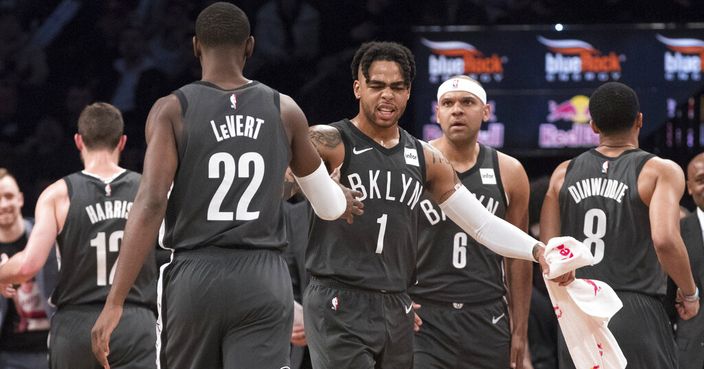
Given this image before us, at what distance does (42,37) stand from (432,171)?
8.22 meters

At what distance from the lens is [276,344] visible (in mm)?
4152

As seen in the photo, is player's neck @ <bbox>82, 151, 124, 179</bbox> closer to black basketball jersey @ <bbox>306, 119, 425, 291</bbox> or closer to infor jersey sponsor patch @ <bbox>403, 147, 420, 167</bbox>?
black basketball jersey @ <bbox>306, 119, 425, 291</bbox>

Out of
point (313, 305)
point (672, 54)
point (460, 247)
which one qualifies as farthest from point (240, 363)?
point (672, 54)

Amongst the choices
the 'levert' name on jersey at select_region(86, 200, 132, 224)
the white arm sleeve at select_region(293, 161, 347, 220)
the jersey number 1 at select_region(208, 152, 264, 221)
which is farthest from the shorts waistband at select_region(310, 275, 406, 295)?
the 'levert' name on jersey at select_region(86, 200, 132, 224)

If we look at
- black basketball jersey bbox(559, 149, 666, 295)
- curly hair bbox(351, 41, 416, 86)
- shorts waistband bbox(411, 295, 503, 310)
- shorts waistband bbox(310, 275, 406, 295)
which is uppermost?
curly hair bbox(351, 41, 416, 86)

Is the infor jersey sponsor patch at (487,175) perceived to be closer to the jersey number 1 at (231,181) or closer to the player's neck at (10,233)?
the jersey number 1 at (231,181)

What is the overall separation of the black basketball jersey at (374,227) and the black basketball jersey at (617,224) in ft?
3.70

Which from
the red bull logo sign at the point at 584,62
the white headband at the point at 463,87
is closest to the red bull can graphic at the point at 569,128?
Result: the red bull logo sign at the point at 584,62

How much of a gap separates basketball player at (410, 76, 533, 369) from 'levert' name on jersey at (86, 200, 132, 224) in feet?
5.32

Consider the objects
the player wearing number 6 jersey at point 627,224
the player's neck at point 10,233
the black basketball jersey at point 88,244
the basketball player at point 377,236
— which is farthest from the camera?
the player's neck at point 10,233

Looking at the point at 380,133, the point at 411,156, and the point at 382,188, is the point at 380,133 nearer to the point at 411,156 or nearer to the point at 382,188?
the point at 411,156

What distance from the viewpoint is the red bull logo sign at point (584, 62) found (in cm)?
1068

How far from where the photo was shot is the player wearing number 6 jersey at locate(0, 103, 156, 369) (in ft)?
20.4

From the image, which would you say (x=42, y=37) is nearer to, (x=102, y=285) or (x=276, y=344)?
(x=102, y=285)
